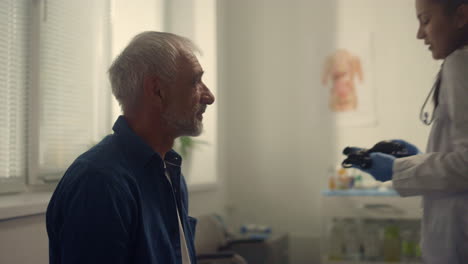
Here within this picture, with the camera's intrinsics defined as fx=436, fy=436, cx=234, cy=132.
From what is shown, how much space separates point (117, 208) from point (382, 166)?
3.22 ft

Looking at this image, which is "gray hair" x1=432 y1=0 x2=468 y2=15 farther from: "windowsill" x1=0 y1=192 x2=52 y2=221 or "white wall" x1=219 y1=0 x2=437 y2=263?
"white wall" x1=219 y1=0 x2=437 y2=263

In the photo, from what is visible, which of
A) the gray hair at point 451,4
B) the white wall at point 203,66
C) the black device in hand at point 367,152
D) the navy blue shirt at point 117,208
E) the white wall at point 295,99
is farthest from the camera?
the white wall at point 295,99

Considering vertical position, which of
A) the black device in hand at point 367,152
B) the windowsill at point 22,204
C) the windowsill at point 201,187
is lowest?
the windowsill at point 201,187

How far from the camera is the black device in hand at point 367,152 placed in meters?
1.68

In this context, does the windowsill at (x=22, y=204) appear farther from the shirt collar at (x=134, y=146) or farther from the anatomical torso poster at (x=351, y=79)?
the anatomical torso poster at (x=351, y=79)

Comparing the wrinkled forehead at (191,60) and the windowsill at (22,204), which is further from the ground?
the wrinkled forehead at (191,60)

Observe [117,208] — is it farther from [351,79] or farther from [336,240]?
[351,79]

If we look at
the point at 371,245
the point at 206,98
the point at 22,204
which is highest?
the point at 206,98

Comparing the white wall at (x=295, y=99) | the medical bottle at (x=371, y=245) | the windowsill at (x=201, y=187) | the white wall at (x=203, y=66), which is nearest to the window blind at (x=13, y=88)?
the white wall at (x=203, y=66)

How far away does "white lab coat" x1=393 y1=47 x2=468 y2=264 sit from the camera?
4.52ft

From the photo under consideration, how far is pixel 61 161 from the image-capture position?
7.76 feet

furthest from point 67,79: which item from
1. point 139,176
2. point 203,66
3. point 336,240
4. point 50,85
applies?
point 336,240

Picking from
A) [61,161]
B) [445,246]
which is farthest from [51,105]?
[445,246]

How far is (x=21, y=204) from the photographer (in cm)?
177
